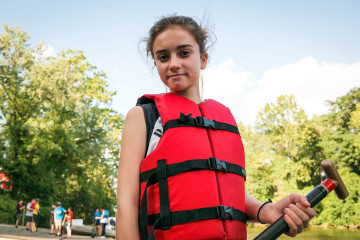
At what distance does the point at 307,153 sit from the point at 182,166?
35.6 m

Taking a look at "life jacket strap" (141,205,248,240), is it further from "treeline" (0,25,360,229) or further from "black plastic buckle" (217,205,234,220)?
"treeline" (0,25,360,229)

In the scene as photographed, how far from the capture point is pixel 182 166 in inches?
63.2

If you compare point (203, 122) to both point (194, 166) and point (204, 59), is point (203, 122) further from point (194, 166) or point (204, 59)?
point (204, 59)

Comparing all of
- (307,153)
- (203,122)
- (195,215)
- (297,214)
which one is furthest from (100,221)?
(307,153)

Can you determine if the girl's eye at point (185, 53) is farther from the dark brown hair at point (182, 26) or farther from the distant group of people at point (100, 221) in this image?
the distant group of people at point (100, 221)

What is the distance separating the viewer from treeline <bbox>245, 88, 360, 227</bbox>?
30797mm

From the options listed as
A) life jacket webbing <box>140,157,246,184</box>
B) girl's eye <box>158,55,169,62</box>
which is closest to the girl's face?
girl's eye <box>158,55,169,62</box>

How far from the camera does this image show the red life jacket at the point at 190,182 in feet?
4.96

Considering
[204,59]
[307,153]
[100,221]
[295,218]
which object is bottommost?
[295,218]

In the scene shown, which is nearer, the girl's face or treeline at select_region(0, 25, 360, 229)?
the girl's face

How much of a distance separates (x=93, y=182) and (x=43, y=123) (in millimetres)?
6977

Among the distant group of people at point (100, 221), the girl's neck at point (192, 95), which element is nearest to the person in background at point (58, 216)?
the distant group of people at point (100, 221)

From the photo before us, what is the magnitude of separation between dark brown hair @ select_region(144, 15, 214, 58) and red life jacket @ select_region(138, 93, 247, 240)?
397 millimetres

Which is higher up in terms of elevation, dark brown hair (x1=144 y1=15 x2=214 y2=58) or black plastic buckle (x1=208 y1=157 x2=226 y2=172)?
dark brown hair (x1=144 y1=15 x2=214 y2=58)
